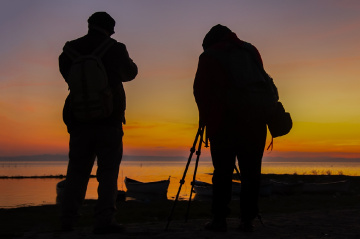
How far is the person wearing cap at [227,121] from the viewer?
5672 millimetres

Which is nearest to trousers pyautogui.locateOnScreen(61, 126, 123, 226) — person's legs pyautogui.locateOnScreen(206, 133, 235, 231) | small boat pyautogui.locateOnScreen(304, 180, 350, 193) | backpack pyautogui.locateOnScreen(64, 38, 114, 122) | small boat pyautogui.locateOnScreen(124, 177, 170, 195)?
backpack pyautogui.locateOnScreen(64, 38, 114, 122)

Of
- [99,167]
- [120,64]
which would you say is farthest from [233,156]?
[120,64]

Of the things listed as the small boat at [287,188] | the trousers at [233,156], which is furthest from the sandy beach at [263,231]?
the small boat at [287,188]

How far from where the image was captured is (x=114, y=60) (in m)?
5.71

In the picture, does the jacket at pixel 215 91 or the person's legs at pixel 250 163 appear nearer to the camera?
the jacket at pixel 215 91

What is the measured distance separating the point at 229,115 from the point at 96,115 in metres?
1.69

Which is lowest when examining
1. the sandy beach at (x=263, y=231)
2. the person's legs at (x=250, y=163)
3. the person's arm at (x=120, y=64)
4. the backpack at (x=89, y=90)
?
the sandy beach at (x=263, y=231)

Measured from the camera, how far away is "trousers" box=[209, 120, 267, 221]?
573 cm

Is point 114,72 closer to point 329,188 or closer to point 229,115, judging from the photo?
point 229,115

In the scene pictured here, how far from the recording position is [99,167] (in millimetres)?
5711

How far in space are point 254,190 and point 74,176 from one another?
2.42m

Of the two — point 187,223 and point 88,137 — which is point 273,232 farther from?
point 88,137

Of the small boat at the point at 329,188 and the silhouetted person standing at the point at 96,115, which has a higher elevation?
the silhouetted person standing at the point at 96,115

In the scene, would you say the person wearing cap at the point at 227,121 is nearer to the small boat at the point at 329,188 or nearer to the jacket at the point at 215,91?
the jacket at the point at 215,91
